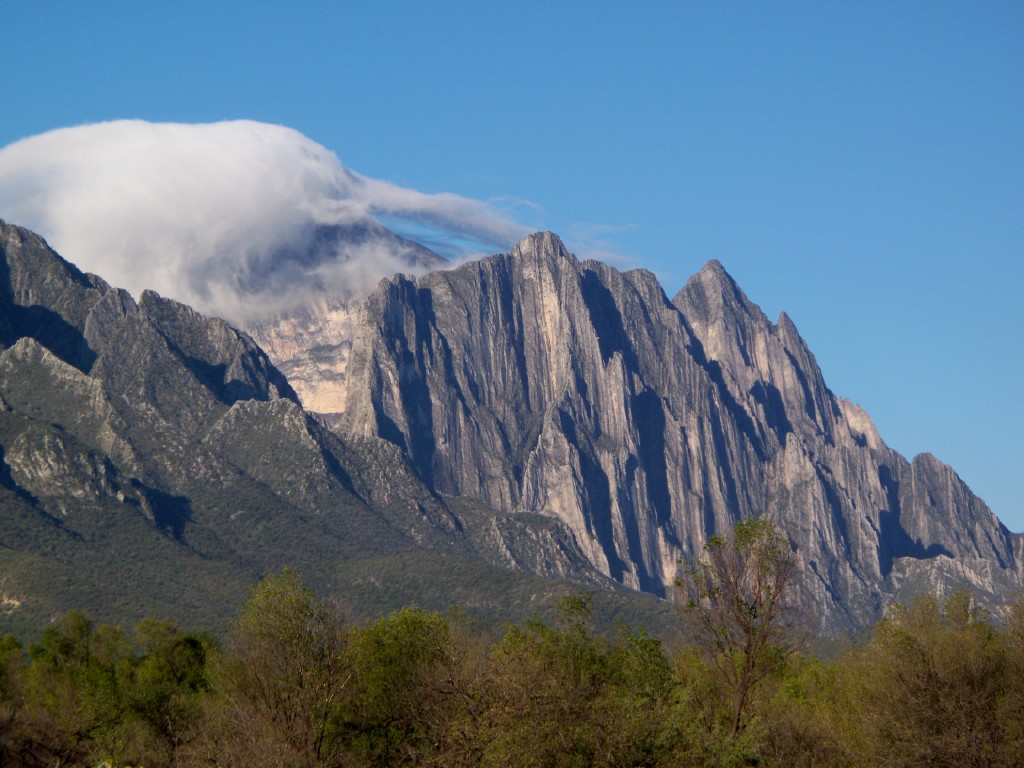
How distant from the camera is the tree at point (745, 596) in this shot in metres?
89.2

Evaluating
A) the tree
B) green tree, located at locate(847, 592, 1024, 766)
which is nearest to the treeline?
green tree, located at locate(847, 592, 1024, 766)

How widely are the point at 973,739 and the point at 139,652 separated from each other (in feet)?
414

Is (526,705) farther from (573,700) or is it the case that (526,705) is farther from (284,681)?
(284,681)

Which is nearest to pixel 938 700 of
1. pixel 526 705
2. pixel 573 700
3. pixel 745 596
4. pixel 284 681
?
pixel 745 596

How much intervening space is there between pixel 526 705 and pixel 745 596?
16.9 metres

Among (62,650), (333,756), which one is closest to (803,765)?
(333,756)

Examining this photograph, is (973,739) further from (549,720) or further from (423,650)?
(423,650)

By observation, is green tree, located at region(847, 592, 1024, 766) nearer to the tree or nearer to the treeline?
the treeline

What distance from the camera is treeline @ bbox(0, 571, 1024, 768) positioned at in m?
81.5

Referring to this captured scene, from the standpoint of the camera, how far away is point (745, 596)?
9138cm

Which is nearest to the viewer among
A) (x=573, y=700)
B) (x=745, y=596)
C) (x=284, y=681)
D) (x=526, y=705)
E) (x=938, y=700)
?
(x=526, y=705)

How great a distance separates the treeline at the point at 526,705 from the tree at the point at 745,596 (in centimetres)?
162

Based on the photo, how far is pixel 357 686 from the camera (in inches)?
4011

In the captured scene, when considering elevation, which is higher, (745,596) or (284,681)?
(745,596)
